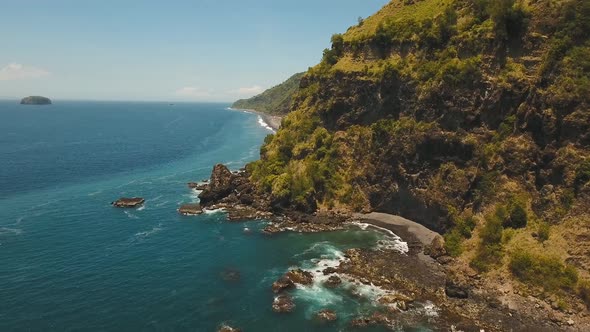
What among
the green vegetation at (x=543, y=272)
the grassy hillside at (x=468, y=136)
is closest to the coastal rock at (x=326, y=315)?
the grassy hillside at (x=468, y=136)

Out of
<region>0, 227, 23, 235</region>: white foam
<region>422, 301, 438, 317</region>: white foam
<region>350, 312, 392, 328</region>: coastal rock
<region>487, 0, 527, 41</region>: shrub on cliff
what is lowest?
<region>422, 301, 438, 317</region>: white foam

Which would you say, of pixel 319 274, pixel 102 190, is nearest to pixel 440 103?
pixel 319 274

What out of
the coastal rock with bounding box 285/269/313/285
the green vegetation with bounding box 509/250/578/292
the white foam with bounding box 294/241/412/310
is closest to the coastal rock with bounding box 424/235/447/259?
the green vegetation with bounding box 509/250/578/292

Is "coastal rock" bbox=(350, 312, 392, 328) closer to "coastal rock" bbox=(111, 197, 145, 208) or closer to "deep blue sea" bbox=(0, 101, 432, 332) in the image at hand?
"deep blue sea" bbox=(0, 101, 432, 332)

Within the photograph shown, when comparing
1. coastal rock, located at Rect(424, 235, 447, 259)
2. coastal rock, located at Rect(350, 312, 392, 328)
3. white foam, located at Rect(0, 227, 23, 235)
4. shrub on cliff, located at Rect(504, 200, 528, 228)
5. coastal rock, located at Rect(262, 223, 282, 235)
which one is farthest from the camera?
coastal rock, located at Rect(262, 223, 282, 235)

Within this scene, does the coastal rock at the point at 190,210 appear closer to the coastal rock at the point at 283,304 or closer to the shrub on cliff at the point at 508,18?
the coastal rock at the point at 283,304

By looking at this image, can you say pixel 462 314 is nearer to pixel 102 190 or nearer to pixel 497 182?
pixel 497 182

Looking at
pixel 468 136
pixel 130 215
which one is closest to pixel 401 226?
pixel 468 136
